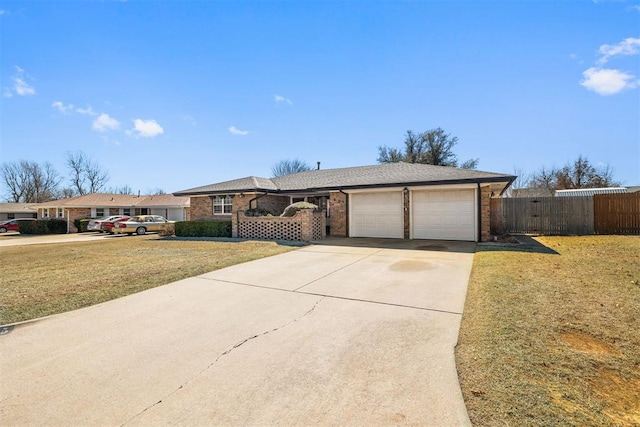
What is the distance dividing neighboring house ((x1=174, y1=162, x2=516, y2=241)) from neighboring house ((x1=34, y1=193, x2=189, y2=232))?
48.3 ft

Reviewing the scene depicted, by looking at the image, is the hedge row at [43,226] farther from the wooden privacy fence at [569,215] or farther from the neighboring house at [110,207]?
Result: the wooden privacy fence at [569,215]

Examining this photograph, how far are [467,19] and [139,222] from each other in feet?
77.6

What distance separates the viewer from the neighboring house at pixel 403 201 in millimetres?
12305

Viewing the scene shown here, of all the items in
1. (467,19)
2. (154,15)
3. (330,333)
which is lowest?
(330,333)

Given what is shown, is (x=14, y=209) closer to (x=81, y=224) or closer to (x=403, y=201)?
(x=81, y=224)

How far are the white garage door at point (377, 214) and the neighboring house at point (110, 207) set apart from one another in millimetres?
21214

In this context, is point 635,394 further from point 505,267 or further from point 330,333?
point 505,267

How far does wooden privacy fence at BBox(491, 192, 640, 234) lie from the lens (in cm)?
1343

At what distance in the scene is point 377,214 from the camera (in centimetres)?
1431

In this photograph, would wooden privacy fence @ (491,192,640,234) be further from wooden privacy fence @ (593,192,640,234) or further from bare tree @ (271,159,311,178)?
bare tree @ (271,159,311,178)

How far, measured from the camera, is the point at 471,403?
2.29m

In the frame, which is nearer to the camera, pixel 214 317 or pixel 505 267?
pixel 214 317

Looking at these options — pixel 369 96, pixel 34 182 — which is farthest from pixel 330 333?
pixel 34 182

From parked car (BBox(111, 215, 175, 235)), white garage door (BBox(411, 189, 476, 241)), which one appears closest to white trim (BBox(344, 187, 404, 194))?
white garage door (BBox(411, 189, 476, 241))
